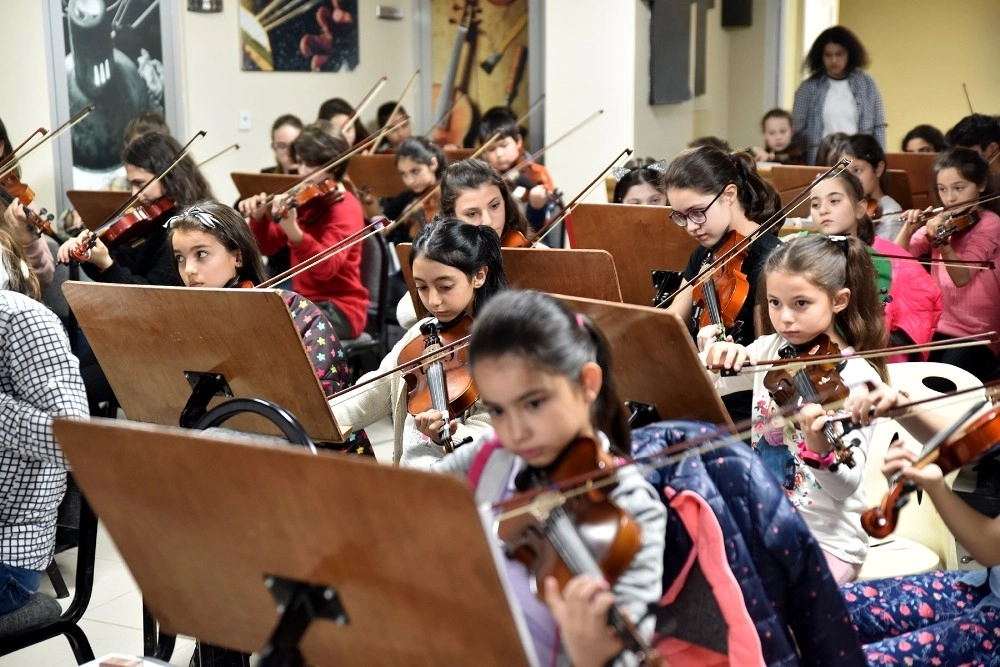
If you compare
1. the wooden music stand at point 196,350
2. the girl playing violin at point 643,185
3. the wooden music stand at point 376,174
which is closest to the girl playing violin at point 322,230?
the wooden music stand at point 376,174

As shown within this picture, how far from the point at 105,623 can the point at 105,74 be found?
326cm

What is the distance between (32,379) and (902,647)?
140 centimetres

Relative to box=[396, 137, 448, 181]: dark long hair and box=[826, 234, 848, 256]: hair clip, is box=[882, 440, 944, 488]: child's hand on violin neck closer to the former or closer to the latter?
box=[826, 234, 848, 256]: hair clip

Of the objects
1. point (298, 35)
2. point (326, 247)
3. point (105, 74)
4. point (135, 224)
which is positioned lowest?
point (326, 247)

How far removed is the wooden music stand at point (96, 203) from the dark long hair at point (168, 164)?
0.13 metres

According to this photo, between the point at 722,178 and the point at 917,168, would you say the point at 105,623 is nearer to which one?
the point at 722,178

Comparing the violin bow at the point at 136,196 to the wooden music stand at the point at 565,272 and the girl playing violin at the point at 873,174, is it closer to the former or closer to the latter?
the wooden music stand at the point at 565,272

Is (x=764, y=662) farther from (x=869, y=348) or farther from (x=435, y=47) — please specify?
(x=435, y=47)

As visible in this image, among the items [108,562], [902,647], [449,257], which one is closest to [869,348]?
[902,647]

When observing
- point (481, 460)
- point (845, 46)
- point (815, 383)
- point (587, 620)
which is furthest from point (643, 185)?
point (587, 620)

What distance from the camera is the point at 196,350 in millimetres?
1775

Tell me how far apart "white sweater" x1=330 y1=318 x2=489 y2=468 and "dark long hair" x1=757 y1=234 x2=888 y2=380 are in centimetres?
62

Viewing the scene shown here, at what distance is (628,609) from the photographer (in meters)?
1.20

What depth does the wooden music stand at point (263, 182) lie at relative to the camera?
4.09 meters
